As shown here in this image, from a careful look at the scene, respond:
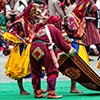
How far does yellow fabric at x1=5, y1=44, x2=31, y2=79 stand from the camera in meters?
11.0

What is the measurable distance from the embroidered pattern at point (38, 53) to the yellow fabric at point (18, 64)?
927mm

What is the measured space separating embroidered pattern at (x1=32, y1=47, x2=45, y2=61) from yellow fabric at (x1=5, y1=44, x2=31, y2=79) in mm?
927

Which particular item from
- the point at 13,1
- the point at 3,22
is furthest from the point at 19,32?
the point at 13,1

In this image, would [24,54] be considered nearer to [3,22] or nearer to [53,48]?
[53,48]

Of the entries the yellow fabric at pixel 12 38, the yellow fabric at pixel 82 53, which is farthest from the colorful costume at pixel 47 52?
the yellow fabric at pixel 82 53

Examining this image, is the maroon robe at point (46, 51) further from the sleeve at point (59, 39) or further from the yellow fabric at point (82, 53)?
the yellow fabric at point (82, 53)

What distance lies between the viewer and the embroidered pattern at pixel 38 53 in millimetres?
10008

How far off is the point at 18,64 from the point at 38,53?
45.0 inches

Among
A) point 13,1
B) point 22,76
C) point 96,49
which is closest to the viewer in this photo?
point 22,76

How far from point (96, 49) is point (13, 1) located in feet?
18.5

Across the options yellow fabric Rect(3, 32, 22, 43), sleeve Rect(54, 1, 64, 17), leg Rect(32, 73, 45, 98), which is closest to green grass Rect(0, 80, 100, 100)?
leg Rect(32, 73, 45, 98)

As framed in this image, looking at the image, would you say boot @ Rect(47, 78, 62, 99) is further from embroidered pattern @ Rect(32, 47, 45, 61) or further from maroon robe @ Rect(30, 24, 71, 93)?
embroidered pattern @ Rect(32, 47, 45, 61)

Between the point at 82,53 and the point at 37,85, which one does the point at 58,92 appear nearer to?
the point at 82,53

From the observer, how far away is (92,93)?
11.0 m
